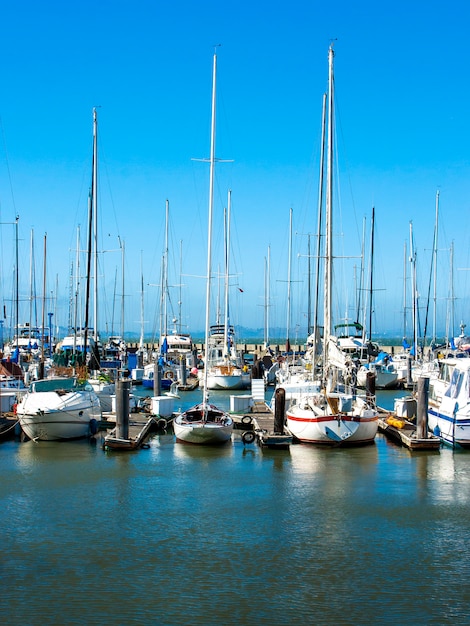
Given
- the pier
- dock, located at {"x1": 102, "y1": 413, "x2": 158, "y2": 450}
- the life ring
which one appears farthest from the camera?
the life ring

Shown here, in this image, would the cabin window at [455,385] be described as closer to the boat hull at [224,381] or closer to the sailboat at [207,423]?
the sailboat at [207,423]

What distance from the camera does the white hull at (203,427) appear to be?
30.4 metres

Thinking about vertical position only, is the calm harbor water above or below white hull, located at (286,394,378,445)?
below

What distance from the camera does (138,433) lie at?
3188 centimetres

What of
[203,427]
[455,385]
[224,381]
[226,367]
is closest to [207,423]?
[203,427]

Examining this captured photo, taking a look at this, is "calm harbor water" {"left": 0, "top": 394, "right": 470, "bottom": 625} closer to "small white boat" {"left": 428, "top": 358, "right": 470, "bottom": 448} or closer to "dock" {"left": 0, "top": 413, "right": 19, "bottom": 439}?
"small white boat" {"left": 428, "top": 358, "right": 470, "bottom": 448}

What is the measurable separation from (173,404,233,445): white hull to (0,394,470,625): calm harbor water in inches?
39.8

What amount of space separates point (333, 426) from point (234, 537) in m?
11.7

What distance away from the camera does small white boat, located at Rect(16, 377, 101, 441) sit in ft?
102

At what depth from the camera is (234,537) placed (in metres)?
19.0

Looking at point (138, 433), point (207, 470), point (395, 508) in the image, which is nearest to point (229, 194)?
point (138, 433)

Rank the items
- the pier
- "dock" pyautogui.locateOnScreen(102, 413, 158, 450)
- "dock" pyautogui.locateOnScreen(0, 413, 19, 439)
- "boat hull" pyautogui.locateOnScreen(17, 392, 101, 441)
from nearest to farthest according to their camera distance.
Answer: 1. "dock" pyautogui.locateOnScreen(102, 413, 158, 450)
2. the pier
3. "boat hull" pyautogui.locateOnScreen(17, 392, 101, 441)
4. "dock" pyautogui.locateOnScreen(0, 413, 19, 439)

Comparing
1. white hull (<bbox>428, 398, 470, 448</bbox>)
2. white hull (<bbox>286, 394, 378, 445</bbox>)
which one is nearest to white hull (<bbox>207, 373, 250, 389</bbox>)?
white hull (<bbox>286, 394, 378, 445</bbox>)

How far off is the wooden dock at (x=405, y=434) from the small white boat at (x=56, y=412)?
12435mm
